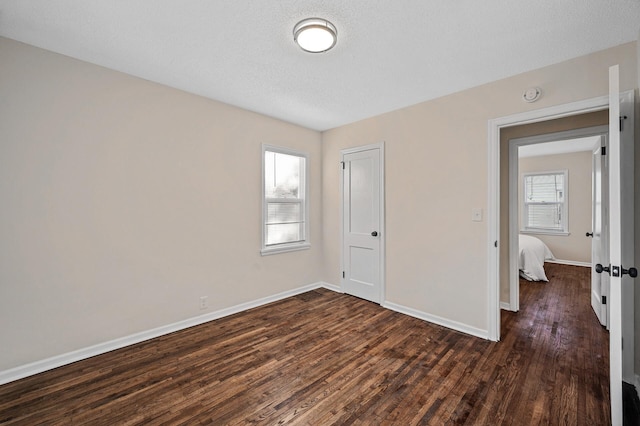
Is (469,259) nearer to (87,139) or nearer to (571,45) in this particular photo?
(571,45)

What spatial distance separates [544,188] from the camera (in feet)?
21.5

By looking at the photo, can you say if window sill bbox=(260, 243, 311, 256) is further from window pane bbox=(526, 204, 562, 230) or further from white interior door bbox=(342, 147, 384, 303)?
window pane bbox=(526, 204, 562, 230)

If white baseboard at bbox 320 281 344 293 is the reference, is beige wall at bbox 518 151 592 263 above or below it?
above

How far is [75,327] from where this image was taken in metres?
2.38

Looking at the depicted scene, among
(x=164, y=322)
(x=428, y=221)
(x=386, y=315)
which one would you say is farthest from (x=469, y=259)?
(x=164, y=322)

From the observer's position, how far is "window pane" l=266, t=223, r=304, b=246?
3943 millimetres

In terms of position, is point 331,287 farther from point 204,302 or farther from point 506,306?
point 506,306

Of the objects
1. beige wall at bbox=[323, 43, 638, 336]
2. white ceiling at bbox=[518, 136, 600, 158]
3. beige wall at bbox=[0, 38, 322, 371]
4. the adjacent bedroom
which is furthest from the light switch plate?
white ceiling at bbox=[518, 136, 600, 158]

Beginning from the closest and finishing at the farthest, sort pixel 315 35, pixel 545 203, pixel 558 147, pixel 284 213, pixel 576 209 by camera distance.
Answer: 1. pixel 315 35
2. pixel 284 213
3. pixel 558 147
4. pixel 576 209
5. pixel 545 203

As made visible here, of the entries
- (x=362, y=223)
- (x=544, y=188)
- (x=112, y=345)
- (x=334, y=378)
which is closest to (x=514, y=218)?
(x=362, y=223)

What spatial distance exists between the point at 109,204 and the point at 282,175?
7.01 feet

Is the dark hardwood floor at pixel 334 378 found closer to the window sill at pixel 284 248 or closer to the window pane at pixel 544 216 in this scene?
the window sill at pixel 284 248

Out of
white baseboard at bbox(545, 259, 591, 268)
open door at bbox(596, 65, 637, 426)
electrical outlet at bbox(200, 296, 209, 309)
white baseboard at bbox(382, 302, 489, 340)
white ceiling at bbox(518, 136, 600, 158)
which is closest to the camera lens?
open door at bbox(596, 65, 637, 426)

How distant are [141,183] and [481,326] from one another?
149 inches
